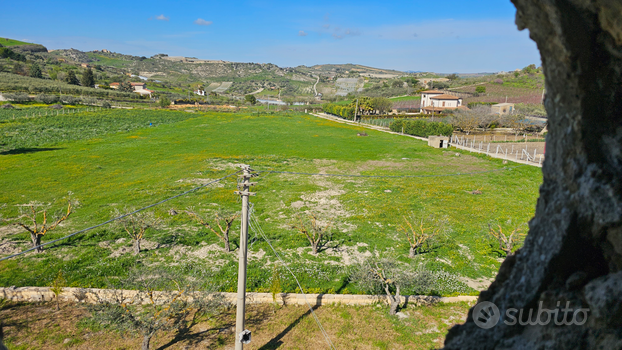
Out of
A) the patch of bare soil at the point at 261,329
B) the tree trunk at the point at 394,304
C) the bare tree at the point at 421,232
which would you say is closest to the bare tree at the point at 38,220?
the patch of bare soil at the point at 261,329

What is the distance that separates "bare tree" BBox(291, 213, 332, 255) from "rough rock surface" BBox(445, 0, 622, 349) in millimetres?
12847

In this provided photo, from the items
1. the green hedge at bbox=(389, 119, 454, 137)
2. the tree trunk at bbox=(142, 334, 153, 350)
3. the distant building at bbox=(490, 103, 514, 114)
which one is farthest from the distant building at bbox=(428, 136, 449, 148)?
the tree trunk at bbox=(142, 334, 153, 350)

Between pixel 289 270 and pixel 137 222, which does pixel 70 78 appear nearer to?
pixel 137 222

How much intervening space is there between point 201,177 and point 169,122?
155 feet

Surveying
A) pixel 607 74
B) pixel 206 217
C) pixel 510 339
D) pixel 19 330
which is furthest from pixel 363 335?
pixel 206 217

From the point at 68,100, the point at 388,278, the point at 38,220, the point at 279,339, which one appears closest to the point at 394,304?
the point at 388,278

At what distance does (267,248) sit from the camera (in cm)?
1681

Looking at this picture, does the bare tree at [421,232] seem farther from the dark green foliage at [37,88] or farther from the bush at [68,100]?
the dark green foliage at [37,88]

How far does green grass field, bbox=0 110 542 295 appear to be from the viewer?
589 inches

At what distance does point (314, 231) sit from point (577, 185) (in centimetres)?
1406

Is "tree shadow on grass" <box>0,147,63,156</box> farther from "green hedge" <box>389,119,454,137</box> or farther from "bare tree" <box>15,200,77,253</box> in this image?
"green hedge" <box>389,119,454,137</box>

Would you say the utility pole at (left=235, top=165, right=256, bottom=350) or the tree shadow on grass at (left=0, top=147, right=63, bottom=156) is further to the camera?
the tree shadow on grass at (left=0, top=147, right=63, bottom=156)

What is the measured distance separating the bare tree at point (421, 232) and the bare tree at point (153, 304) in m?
9.29

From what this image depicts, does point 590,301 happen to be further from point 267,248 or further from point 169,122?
point 169,122
